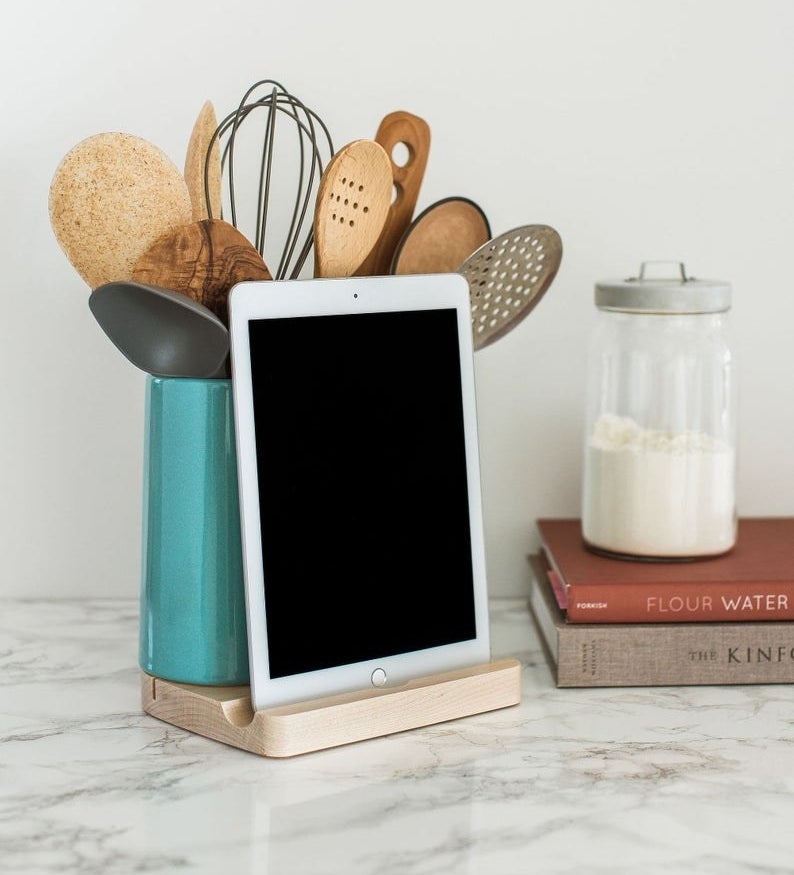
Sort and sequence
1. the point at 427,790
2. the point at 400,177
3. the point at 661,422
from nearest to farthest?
the point at 427,790 < the point at 400,177 < the point at 661,422

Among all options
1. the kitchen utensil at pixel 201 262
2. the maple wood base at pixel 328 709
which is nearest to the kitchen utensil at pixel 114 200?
the kitchen utensil at pixel 201 262

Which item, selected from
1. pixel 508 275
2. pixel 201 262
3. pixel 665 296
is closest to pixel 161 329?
pixel 201 262

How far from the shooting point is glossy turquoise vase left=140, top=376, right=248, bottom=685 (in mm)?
757

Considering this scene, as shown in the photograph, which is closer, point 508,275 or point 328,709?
point 328,709

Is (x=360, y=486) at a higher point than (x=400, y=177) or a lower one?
lower

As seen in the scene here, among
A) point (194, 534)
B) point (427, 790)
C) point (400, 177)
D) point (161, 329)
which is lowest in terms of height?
point (427, 790)

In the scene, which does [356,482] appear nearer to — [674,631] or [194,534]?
[194,534]

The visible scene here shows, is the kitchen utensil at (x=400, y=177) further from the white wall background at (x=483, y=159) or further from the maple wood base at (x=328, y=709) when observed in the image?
the maple wood base at (x=328, y=709)

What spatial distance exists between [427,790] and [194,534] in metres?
0.23

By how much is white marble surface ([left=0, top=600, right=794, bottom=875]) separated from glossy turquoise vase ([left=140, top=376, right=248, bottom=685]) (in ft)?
0.19

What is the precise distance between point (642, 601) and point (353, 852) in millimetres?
340

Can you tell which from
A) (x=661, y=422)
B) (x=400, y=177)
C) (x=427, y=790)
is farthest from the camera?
(x=661, y=422)

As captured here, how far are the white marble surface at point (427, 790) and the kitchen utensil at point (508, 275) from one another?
28cm

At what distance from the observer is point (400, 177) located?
33.3 inches
